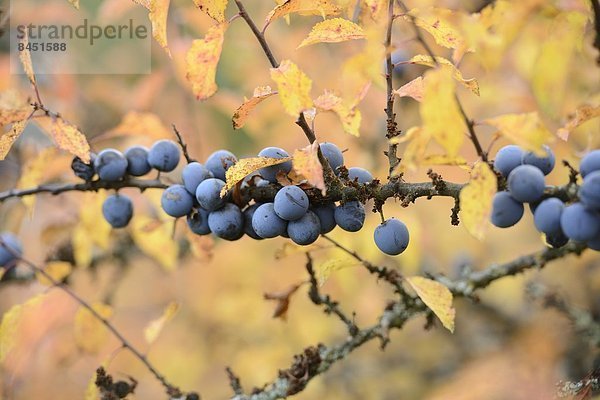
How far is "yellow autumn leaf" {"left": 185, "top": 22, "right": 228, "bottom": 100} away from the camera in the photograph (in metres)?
1.20

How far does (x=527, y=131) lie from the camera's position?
3.05 feet

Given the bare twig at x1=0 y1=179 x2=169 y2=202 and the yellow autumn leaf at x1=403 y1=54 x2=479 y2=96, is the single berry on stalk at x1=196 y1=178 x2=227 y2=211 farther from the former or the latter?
the yellow autumn leaf at x1=403 y1=54 x2=479 y2=96

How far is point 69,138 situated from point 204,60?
1.19 ft

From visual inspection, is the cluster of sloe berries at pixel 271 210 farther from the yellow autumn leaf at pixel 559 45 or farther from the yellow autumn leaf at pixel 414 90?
the yellow autumn leaf at pixel 559 45

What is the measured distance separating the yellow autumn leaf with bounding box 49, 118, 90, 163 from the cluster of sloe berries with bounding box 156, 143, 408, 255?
0.20 m

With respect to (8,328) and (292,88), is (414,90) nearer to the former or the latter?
(292,88)

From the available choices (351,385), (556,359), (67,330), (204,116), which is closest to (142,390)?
(67,330)

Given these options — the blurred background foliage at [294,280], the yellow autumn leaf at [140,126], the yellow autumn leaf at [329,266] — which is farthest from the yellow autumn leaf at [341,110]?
the blurred background foliage at [294,280]

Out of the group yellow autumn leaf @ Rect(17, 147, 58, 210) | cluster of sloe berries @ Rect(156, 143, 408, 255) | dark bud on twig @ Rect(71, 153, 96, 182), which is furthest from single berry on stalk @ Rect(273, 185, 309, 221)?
yellow autumn leaf @ Rect(17, 147, 58, 210)

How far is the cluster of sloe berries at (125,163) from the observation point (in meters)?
1.48

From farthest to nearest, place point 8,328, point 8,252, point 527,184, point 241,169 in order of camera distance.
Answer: point 8,252, point 8,328, point 241,169, point 527,184

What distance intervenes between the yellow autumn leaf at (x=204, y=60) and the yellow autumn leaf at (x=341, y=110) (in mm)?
212

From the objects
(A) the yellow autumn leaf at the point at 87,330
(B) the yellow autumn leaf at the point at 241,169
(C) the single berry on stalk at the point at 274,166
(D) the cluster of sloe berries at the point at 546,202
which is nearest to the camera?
(D) the cluster of sloe berries at the point at 546,202

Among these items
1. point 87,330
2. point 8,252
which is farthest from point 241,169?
point 8,252
